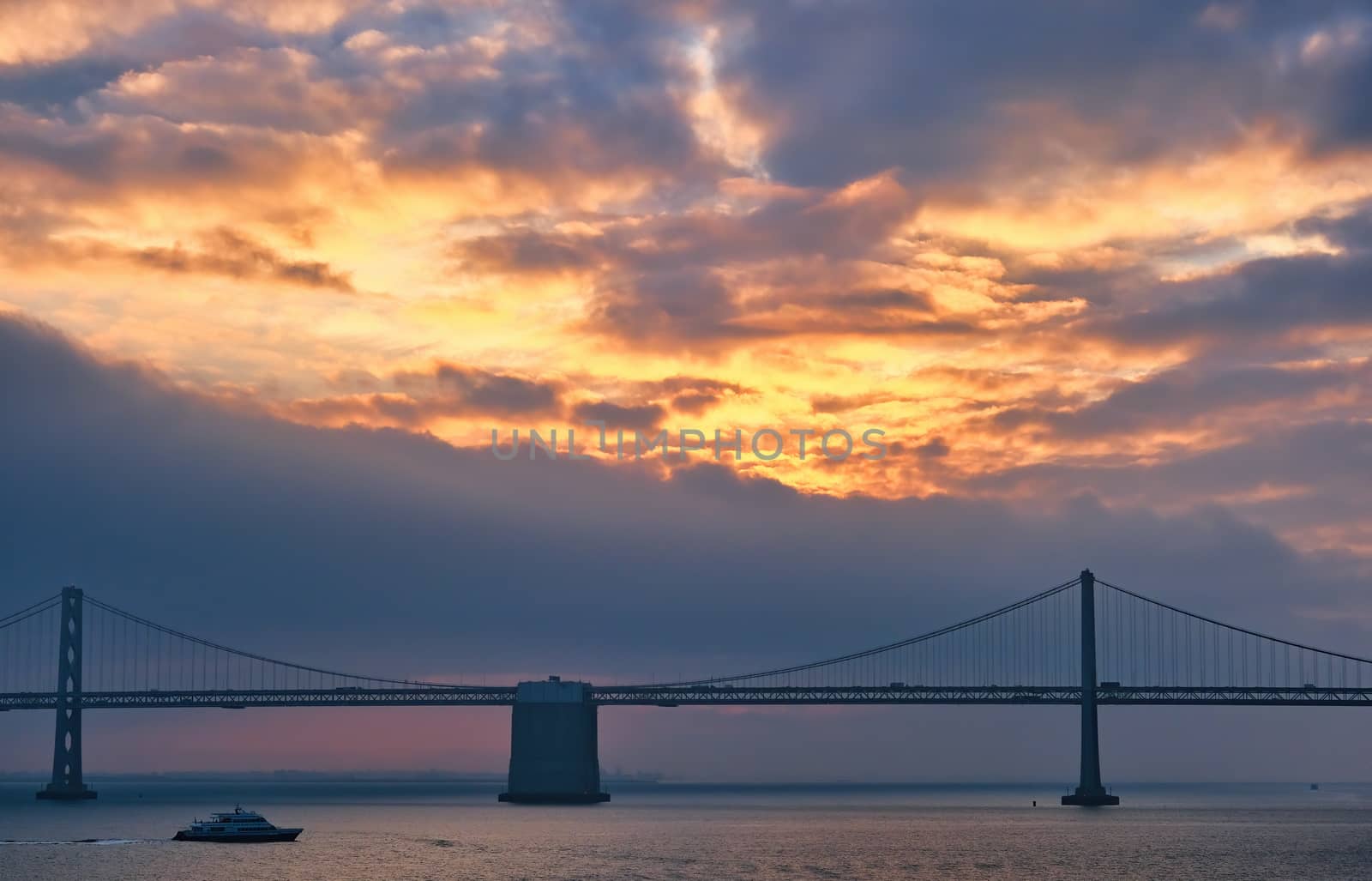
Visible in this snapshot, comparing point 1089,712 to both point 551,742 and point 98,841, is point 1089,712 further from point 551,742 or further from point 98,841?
point 98,841

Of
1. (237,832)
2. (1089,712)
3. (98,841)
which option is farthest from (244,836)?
(1089,712)

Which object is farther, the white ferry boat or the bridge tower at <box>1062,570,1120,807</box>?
the bridge tower at <box>1062,570,1120,807</box>

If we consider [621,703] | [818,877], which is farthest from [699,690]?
[818,877]

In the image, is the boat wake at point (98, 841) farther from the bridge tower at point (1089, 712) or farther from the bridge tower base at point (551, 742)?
the bridge tower at point (1089, 712)

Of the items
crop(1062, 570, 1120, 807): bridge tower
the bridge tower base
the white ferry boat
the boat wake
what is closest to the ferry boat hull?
the white ferry boat

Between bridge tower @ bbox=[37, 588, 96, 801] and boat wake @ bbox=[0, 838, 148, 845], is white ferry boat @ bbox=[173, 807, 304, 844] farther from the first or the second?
bridge tower @ bbox=[37, 588, 96, 801]

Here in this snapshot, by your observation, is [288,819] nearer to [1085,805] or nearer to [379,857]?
[379,857]
